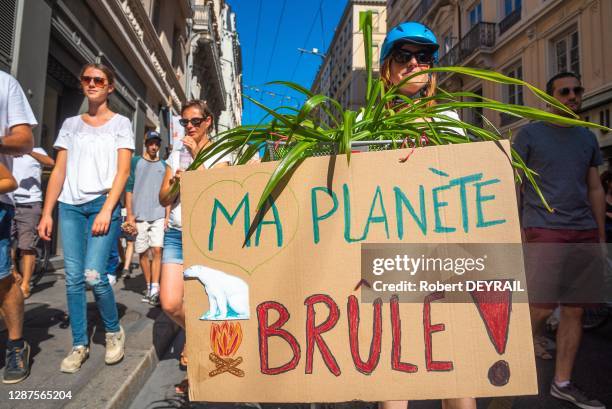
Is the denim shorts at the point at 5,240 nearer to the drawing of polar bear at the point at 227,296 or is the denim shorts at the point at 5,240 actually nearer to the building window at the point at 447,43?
the drawing of polar bear at the point at 227,296

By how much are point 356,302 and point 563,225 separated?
6.34 feet

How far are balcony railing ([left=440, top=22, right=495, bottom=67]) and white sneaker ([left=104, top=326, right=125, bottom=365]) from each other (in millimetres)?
18090

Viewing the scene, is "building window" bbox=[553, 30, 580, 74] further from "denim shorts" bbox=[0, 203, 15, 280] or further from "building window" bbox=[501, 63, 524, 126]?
"denim shorts" bbox=[0, 203, 15, 280]

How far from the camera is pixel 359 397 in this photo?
940 mm

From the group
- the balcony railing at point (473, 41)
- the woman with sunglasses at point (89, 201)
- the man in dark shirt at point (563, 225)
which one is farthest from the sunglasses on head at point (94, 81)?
the balcony railing at point (473, 41)

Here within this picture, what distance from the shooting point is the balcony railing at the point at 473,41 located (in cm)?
1661

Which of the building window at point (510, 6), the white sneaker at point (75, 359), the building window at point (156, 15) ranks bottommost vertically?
the white sneaker at point (75, 359)

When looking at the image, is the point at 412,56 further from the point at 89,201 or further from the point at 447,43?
the point at 447,43

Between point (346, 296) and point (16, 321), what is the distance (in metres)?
2.19

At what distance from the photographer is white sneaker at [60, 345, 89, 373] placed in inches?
90.1

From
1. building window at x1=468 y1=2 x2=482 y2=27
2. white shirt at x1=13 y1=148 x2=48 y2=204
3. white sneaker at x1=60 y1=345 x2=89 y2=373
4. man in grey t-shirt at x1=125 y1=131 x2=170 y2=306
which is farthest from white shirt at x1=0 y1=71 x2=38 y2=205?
building window at x1=468 y1=2 x2=482 y2=27

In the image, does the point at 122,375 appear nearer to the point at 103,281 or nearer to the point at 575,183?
the point at 103,281

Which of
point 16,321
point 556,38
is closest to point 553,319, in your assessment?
point 16,321

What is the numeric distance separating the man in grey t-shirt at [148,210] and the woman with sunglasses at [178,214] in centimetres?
205
